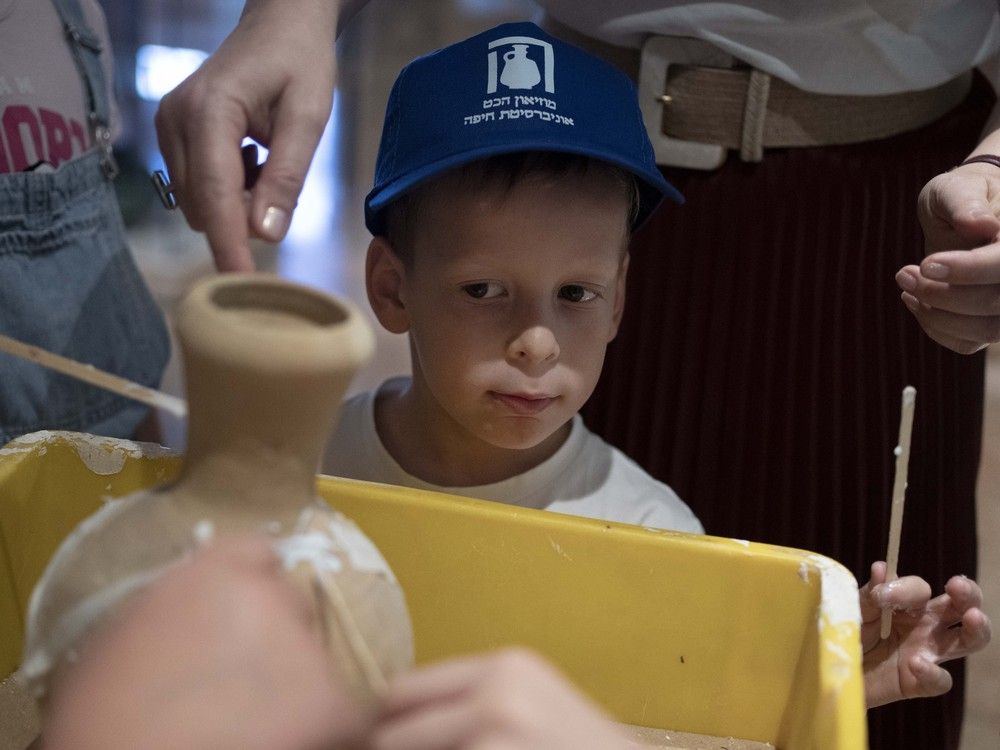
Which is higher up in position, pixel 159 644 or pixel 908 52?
pixel 908 52

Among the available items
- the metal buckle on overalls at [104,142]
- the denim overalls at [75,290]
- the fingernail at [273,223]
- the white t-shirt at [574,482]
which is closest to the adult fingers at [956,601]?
the white t-shirt at [574,482]

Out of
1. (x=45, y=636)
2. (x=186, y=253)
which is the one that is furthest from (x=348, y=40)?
(x=45, y=636)

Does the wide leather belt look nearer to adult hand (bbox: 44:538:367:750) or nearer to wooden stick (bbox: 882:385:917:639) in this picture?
wooden stick (bbox: 882:385:917:639)

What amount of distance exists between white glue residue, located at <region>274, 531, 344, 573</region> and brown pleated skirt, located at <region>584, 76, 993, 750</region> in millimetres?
715

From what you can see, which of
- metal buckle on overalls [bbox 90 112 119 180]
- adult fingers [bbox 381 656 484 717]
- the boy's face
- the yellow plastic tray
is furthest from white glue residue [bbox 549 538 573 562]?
metal buckle on overalls [bbox 90 112 119 180]

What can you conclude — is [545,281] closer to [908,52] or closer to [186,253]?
[908,52]

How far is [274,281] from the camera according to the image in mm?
556

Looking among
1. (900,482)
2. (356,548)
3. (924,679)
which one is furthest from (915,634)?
(356,548)

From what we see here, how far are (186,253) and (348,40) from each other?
3.63 feet

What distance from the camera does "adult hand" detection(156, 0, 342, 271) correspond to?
742 millimetres

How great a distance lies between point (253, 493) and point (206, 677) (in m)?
0.12

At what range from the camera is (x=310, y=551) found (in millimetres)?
557

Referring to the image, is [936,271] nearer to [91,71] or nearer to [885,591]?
[885,591]

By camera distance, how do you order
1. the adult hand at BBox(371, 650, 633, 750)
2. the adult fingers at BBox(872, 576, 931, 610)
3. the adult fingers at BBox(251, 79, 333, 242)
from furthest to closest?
1. the adult fingers at BBox(872, 576, 931, 610)
2. the adult fingers at BBox(251, 79, 333, 242)
3. the adult hand at BBox(371, 650, 633, 750)
